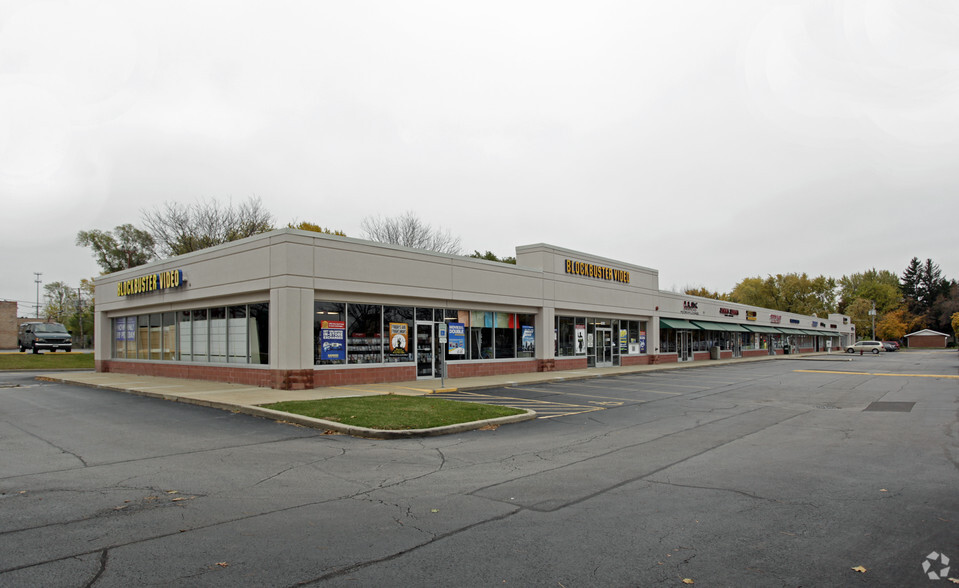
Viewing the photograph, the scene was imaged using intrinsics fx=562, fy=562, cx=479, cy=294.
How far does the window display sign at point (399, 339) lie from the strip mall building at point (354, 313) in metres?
0.05

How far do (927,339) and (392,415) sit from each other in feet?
428

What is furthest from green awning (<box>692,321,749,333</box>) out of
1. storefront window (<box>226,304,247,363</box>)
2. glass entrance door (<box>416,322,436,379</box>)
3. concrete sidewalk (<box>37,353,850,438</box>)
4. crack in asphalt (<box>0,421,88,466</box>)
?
crack in asphalt (<box>0,421,88,466</box>)

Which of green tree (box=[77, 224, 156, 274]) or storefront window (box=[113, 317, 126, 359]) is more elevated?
green tree (box=[77, 224, 156, 274])

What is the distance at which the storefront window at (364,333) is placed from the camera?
66.3 ft

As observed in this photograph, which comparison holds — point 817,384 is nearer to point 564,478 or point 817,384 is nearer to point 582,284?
point 582,284

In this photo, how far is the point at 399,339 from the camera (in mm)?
21781

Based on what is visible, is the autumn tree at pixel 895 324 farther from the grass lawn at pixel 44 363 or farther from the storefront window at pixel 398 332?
the grass lawn at pixel 44 363

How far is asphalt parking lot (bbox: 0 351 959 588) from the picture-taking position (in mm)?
4453

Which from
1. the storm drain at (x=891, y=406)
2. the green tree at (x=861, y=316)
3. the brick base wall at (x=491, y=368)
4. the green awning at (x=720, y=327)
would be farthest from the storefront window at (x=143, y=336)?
the green tree at (x=861, y=316)

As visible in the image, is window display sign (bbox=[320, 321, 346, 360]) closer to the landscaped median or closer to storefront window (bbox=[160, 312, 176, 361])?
the landscaped median

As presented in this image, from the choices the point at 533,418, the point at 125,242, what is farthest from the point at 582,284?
the point at 125,242

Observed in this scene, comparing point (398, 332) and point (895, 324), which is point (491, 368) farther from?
point (895, 324)

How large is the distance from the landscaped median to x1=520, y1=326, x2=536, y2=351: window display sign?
1301 centimetres

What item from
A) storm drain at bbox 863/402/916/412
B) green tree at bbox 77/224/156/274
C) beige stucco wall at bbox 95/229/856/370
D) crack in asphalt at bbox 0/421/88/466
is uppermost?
green tree at bbox 77/224/156/274
